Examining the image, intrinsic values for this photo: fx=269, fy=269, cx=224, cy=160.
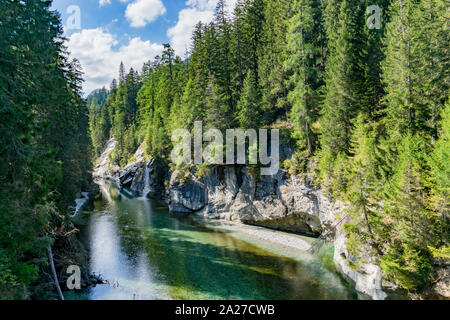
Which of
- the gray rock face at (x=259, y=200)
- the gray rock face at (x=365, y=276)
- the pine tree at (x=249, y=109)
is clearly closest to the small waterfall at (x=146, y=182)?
the gray rock face at (x=259, y=200)

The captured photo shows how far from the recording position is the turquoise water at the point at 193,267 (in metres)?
16.3

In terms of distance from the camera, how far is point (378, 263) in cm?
1574

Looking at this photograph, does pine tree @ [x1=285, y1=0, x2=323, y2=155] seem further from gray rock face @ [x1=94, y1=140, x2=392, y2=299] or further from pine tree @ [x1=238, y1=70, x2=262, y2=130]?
pine tree @ [x1=238, y1=70, x2=262, y2=130]

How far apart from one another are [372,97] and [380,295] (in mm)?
15956

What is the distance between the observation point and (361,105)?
22.4 m

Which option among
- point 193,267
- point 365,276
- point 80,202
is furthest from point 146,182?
point 365,276

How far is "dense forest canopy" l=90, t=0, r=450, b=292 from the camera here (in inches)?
550

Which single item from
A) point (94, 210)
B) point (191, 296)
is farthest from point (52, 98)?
point (94, 210)

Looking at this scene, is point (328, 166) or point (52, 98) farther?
point (328, 166)

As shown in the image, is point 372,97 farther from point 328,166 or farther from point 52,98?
point 52,98

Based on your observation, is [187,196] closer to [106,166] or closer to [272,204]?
[272,204]

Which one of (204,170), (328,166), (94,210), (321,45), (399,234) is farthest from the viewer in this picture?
(94,210)

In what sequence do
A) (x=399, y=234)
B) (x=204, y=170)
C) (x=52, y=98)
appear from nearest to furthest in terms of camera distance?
(x=52, y=98), (x=399, y=234), (x=204, y=170)

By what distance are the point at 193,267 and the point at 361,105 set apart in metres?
18.7
